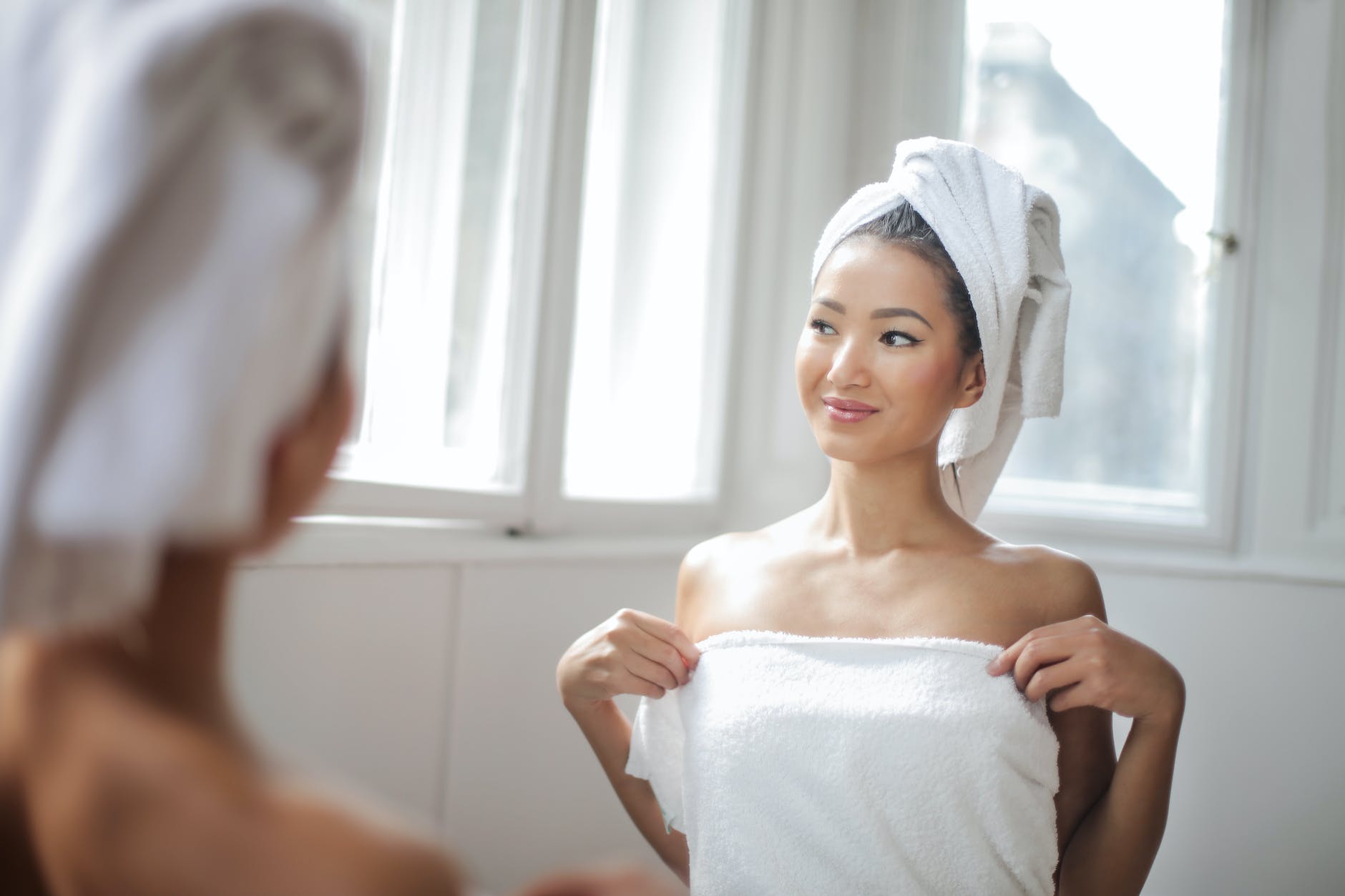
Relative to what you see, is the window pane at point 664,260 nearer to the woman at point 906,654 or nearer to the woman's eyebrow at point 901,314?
the woman at point 906,654

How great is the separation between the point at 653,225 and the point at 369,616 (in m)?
0.96

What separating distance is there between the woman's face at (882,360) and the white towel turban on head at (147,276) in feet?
2.41

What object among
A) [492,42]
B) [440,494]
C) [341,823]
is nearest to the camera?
[341,823]

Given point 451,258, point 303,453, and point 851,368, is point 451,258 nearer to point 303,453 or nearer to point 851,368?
point 851,368

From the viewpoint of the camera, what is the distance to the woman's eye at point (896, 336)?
104 centimetres

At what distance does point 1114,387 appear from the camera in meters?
1.86

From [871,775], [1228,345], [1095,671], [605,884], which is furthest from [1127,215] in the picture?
[605,884]

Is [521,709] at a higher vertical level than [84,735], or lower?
lower

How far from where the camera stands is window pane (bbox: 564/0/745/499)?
183cm

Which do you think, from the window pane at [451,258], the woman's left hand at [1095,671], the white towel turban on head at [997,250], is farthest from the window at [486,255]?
the woman's left hand at [1095,671]

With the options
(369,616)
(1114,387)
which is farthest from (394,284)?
(1114,387)

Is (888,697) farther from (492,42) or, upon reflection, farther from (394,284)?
(492,42)

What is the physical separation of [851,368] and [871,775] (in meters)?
0.37

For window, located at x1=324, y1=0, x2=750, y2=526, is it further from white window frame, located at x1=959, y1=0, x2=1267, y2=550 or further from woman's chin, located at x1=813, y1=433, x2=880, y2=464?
white window frame, located at x1=959, y1=0, x2=1267, y2=550
